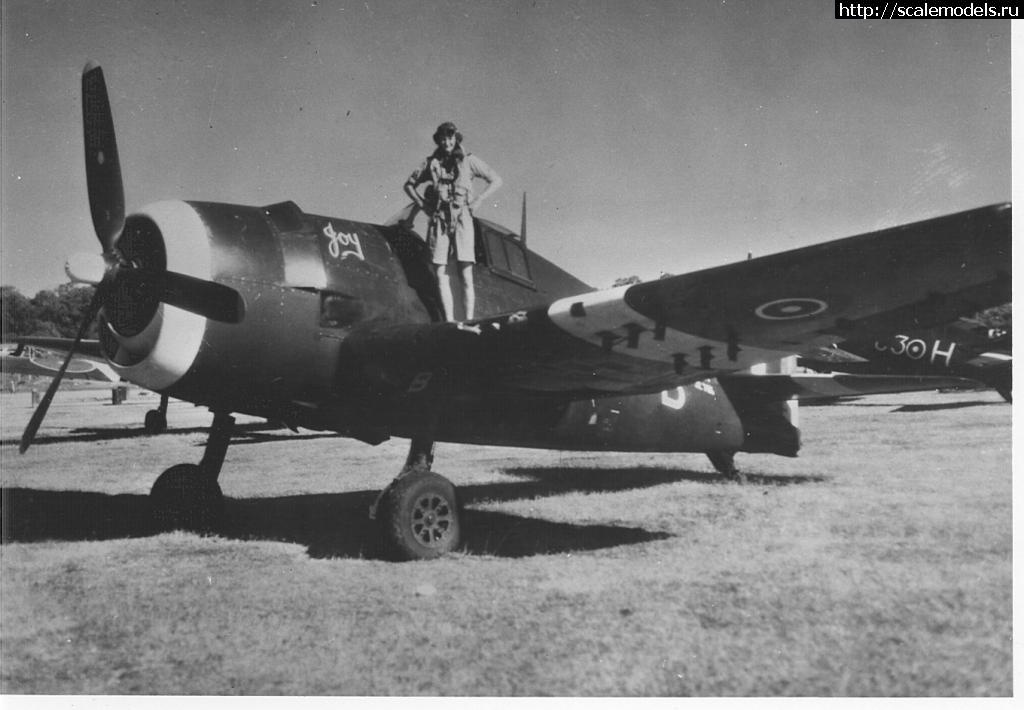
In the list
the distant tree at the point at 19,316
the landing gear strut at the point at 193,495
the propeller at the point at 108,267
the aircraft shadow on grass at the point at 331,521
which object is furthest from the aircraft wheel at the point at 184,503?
the distant tree at the point at 19,316

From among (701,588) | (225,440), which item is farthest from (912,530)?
(225,440)

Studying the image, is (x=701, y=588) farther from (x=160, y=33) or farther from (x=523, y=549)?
(x=160, y=33)

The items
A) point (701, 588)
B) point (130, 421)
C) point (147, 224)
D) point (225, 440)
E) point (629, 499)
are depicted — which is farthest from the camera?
point (130, 421)

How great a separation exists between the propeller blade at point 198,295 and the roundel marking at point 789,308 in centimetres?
292

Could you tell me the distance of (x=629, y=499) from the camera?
6.86 meters

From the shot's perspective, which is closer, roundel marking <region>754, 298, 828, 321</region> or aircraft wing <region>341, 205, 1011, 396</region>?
aircraft wing <region>341, 205, 1011, 396</region>

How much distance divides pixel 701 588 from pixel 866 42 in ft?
12.7

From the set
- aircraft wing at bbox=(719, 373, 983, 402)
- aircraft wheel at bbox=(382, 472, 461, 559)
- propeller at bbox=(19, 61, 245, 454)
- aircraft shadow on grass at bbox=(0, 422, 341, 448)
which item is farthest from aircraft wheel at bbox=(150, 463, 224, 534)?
aircraft shadow on grass at bbox=(0, 422, 341, 448)

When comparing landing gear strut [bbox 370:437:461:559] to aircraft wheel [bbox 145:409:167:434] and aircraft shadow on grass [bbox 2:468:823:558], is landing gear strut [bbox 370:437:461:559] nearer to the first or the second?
aircraft shadow on grass [bbox 2:468:823:558]

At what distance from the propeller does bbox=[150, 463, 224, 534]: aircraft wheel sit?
1.23m

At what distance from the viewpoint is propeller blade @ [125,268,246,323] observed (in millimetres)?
4094

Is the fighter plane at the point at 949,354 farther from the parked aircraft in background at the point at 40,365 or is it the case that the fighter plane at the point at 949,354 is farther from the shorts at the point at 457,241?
the parked aircraft in background at the point at 40,365

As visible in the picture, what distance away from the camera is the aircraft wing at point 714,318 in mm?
3236
